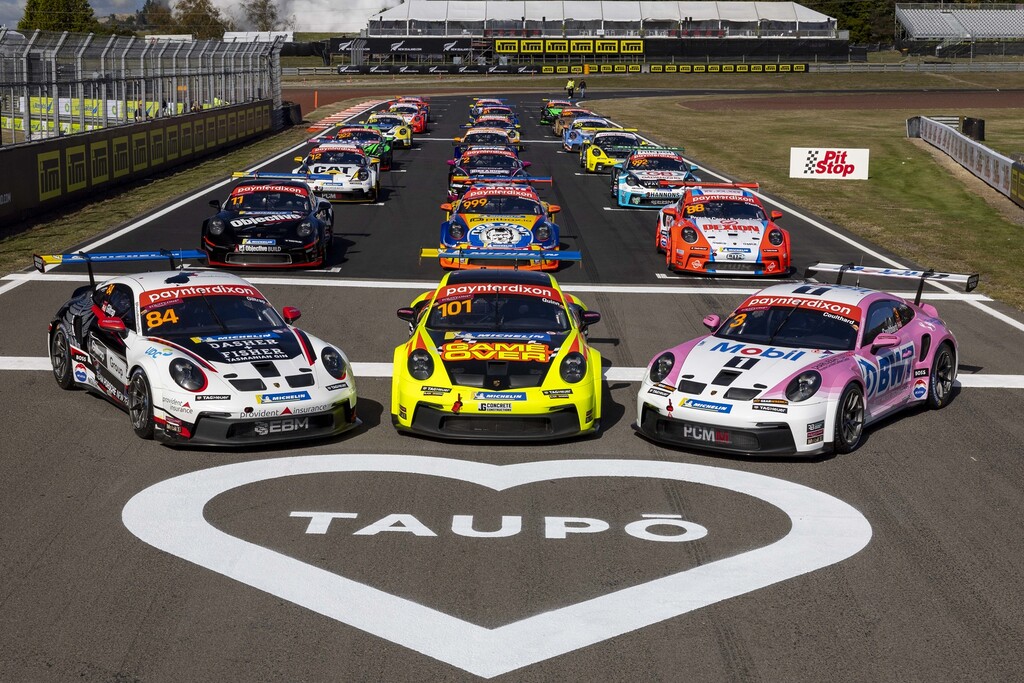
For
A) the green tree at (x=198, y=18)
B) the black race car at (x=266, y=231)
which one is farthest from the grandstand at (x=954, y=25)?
the black race car at (x=266, y=231)

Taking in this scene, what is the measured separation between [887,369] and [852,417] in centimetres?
95

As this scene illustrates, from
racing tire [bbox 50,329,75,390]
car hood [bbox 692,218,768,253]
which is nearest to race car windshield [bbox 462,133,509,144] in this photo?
car hood [bbox 692,218,768,253]

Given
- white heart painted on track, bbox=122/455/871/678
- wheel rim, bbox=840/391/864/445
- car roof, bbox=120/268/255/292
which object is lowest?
white heart painted on track, bbox=122/455/871/678

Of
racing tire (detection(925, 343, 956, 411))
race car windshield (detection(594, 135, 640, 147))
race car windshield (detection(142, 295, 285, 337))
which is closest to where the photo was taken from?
race car windshield (detection(142, 295, 285, 337))

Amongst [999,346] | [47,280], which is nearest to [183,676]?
[999,346]

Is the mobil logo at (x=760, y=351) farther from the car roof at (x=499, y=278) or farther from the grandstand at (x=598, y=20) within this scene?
the grandstand at (x=598, y=20)

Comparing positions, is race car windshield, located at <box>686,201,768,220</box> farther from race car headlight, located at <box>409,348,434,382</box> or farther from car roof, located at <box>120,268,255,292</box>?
race car headlight, located at <box>409,348,434,382</box>

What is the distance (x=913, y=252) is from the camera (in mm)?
25344

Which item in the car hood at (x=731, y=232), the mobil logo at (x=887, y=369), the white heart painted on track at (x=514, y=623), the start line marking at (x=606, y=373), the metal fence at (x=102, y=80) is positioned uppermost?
the metal fence at (x=102, y=80)

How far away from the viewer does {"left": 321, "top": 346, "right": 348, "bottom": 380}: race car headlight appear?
11.8 m

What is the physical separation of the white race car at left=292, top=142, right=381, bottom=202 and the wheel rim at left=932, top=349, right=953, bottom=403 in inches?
763

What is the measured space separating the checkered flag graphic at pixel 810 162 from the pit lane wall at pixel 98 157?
62.4ft

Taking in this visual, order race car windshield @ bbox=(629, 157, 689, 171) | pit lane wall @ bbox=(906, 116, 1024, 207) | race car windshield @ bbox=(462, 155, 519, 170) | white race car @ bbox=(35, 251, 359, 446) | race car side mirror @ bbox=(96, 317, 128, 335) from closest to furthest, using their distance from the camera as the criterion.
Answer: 1. white race car @ bbox=(35, 251, 359, 446)
2. race car side mirror @ bbox=(96, 317, 128, 335)
3. race car windshield @ bbox=(462, 155, 519, 170)
4. race car windshield @ bbox=(629, 157, 689, 171)
5. pit lane wall @ bbox=(906, 116, 1024, 207)

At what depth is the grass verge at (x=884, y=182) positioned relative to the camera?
1010 inches
